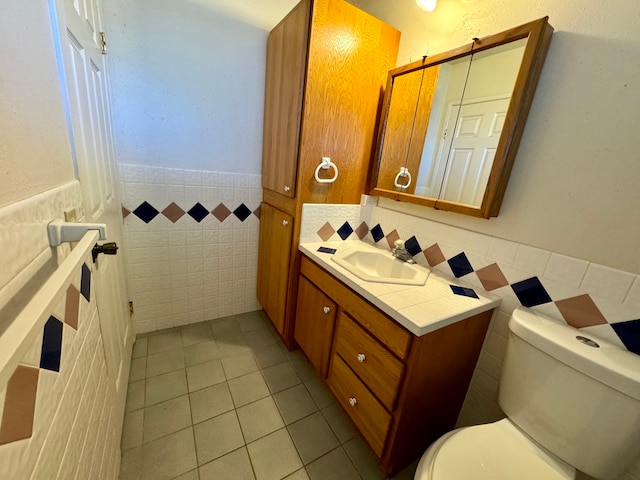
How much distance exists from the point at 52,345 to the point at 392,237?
4.81 feet

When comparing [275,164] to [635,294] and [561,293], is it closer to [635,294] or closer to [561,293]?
[561,293]

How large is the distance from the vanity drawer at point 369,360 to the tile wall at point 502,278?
49cm

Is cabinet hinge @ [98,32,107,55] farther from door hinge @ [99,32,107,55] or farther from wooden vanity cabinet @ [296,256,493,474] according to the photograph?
wooden vanity cabinet @ [296,256,493,474]

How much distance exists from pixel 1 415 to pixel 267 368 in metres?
1.43

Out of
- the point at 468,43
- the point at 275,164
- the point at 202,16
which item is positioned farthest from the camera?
the point at 275,164

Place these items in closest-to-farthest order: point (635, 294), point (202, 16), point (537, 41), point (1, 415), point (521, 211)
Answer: point (1, 415), point (635, 294), point (537, 41), point (521, 211), point (202, 16)

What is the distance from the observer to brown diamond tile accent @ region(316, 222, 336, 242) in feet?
5.15

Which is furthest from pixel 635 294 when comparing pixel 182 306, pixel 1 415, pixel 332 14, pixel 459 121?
pixel 182 306

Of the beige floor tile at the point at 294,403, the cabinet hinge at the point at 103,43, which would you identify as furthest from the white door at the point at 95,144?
the beige floor tile at the point at 294,403

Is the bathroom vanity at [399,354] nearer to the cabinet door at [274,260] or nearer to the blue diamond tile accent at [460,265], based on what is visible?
the blue diamond tile accent at [460,265]

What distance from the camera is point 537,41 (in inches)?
35.4

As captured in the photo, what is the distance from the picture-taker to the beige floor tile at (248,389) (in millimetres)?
1383

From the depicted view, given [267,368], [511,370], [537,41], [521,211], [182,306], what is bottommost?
[267,368]

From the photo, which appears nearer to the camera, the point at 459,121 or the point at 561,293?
the point at 561,293
